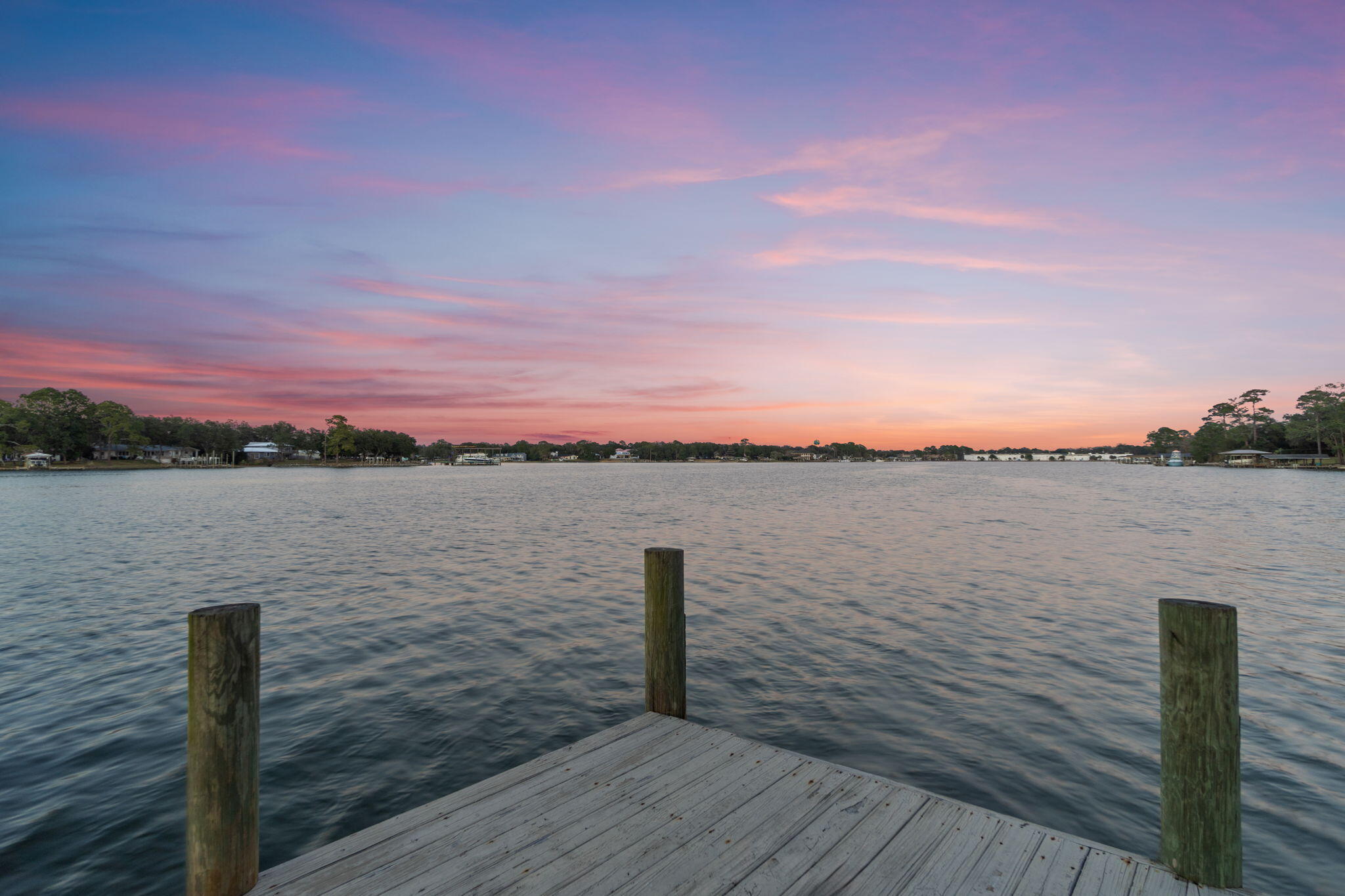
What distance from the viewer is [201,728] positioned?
3305mm

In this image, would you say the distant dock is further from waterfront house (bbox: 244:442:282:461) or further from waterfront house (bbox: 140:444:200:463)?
waterfront house (bbox: 244:442:282:461)

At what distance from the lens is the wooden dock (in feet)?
11.4

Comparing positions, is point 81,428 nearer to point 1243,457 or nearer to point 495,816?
point 495,816

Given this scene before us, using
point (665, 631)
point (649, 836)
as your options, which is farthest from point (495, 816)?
point (665, 631)

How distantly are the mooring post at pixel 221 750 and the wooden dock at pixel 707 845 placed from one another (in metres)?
0.28

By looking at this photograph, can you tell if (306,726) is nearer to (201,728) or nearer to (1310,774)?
(201,728)

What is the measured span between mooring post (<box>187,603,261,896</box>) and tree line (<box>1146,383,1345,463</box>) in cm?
16072

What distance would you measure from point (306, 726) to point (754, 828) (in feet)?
22.7

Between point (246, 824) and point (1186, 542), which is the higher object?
point (246, 824)

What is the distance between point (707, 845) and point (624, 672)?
6.58 metres

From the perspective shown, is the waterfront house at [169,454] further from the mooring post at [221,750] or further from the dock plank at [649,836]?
the dock plank at [649,836]

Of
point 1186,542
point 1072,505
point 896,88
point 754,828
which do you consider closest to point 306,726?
point 754,828

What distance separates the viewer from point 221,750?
334cm

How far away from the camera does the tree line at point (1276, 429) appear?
113375 mm
